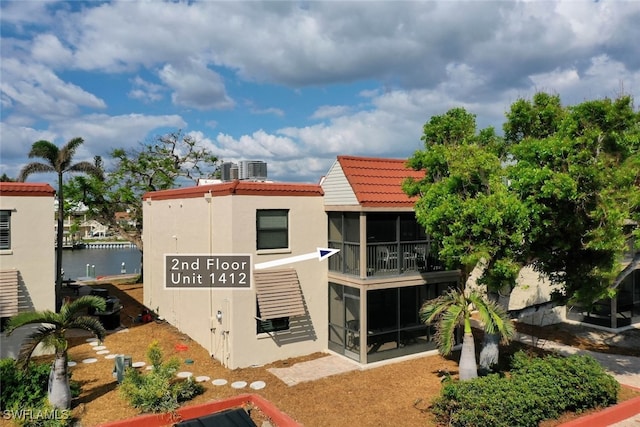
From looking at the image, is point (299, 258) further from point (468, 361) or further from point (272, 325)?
point (468, 361)

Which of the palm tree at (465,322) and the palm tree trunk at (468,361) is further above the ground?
the palm tree at (465,322)

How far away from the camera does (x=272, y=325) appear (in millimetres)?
15812

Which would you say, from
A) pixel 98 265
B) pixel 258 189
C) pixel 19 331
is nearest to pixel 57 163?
pixel 19 331

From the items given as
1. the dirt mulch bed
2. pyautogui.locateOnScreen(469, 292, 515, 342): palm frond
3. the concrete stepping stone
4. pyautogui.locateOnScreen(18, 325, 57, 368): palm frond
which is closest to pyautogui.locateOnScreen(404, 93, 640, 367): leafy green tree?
pyautogui.locateOnScreen(469, 292, 515, 342): palm frond

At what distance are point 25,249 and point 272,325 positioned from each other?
8.45 meters

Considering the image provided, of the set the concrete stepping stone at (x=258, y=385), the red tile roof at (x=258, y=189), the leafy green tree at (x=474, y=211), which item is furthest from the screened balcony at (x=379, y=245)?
the concrete stepping stone at (x=258, y=385)

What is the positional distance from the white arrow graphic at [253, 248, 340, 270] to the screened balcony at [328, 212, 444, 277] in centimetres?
25

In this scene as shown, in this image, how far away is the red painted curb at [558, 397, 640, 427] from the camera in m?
11.2

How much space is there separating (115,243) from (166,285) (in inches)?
3803

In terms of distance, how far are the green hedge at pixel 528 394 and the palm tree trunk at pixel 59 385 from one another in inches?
358

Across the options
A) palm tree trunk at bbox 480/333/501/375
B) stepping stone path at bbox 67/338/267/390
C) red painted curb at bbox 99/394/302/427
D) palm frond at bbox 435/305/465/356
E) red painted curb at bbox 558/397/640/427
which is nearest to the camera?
red painted curb at bbox 99/394/302/427

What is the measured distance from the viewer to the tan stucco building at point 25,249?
14.8 metres

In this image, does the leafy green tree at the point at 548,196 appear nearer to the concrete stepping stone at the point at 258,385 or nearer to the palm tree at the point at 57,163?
the concrete stepping stone at the point at 258,385
